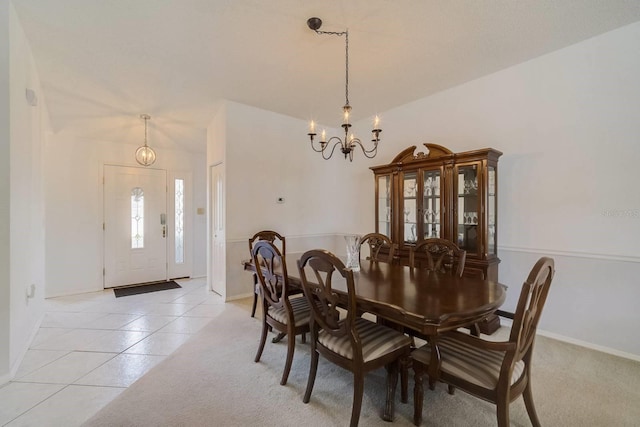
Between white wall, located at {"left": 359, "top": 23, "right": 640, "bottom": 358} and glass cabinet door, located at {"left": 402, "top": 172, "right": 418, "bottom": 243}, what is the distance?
823 millimetres

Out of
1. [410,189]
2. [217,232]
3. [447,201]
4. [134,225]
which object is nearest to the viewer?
[447,201]

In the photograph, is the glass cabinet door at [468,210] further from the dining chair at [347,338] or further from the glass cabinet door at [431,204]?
the dining chair at [347,338]

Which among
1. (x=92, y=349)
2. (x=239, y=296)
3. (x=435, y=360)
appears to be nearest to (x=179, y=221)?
(x=239, y=296)

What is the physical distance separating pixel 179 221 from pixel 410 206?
408 cm

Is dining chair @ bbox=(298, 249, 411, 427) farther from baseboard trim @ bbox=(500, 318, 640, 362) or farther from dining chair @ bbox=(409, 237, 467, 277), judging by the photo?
baseboard trim @ bbox=(500, 318, 640, 362)

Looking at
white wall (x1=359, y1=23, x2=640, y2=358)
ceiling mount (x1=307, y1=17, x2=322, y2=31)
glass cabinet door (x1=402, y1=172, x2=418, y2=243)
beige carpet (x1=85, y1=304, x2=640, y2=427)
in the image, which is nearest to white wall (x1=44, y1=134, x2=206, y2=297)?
beige carpet (x1=85, y1=304, x2=640, y2=427)

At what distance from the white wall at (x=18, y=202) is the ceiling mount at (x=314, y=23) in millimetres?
2135

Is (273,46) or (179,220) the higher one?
(273,46)

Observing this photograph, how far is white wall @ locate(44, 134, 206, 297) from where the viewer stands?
4156 mm

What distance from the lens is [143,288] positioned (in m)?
4.62

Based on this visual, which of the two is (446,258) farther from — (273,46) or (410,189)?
(273,46)

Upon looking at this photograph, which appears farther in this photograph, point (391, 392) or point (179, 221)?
point (179, 221)

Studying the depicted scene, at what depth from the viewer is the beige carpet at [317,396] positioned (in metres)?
1.69

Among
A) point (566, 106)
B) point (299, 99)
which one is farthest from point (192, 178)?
point (566, 106)
